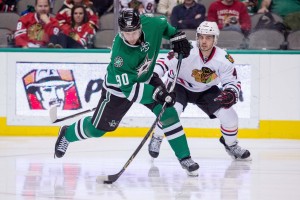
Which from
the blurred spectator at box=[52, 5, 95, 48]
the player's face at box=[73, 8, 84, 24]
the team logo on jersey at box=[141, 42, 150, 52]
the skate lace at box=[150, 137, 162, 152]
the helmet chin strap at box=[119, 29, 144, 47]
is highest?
the helmet chin strap at box=[119, 29, 144, 47]

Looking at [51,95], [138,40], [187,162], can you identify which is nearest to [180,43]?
[138,40]

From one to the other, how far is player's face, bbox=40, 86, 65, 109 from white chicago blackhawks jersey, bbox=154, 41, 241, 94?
189cm

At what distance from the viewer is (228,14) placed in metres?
7.84

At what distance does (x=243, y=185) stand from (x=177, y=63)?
1166 millimetres

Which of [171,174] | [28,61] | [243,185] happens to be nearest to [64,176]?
[171,174]

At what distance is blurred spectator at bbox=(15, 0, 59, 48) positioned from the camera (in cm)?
783

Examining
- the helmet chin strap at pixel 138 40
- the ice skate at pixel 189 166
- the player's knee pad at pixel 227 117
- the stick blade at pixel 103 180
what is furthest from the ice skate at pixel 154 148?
the helmet chin strap at pixel 138 40

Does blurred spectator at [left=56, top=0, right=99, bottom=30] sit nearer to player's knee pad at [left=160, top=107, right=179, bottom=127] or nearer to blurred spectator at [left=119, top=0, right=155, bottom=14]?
blurred spectator at [left=119, top=0, right=155, bottom=14]

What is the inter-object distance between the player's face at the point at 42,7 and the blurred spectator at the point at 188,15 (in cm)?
117

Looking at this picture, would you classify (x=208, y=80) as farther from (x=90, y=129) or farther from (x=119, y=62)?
(x=119, y=62)

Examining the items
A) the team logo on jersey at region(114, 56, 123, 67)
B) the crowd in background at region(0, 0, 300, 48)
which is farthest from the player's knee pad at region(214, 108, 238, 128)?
the crowd in background at region(0, 0, 300, 48)

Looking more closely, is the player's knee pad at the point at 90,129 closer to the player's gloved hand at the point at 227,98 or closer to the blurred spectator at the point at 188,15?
the player's gloved hand at the point at 227,98

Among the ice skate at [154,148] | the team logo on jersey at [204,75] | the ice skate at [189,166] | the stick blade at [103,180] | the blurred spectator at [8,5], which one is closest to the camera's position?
the stick blade at [103,180]

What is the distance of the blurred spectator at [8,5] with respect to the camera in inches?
316
